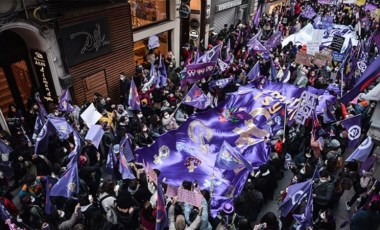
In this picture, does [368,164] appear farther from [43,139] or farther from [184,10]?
[184,10]

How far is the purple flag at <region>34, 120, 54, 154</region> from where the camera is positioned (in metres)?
8.43

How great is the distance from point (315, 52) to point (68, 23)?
32.0 ft

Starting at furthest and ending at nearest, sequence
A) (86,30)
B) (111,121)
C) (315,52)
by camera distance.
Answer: (315,52)
(86,30)
(111,121)

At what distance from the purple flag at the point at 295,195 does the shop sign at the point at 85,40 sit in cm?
886

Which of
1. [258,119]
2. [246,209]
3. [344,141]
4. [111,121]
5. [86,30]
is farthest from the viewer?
[86,30]

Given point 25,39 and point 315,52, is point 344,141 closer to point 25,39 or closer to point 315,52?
point 315,52

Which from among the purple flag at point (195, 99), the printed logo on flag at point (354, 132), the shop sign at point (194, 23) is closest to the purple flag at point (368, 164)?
the printed logo on flag at point (354, 132)

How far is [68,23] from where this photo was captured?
1130 cm

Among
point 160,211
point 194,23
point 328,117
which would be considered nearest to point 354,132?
point 328,117

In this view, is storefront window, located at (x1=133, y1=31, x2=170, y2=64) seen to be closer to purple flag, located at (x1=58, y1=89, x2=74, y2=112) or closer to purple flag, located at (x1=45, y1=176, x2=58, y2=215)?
purple flag, located at (x1=58, y1=89, x2=74, y2=112)

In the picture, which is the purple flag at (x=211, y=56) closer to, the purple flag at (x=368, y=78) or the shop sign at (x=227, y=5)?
the purple flag at (x=368, y=78)

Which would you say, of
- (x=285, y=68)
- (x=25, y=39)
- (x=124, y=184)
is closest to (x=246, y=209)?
(x=124, y=184)

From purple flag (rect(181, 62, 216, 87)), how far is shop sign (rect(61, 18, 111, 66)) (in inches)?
142

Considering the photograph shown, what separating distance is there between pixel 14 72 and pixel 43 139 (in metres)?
4.54
